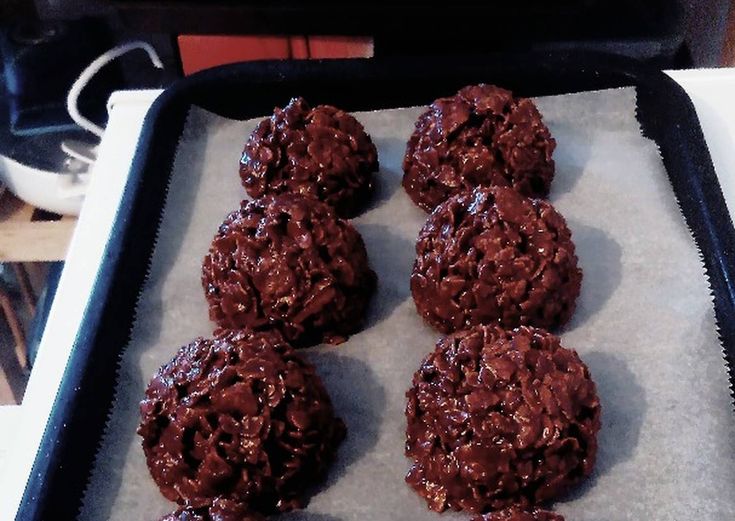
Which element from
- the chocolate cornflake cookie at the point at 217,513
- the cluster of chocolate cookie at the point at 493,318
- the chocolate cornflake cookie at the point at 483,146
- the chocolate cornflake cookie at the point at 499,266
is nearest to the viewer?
the chocolate cornflake cookie at the point at 217,513

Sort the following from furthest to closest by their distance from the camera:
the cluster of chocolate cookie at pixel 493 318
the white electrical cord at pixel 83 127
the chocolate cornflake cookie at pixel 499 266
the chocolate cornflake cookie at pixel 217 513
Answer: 1. the white electrical cord at pixel 83 127
2. the chocolate cornflake cookie at pixel 499 266
3. the cluster of chocolate cookie at pixel 493 318
4. the chocolate cornflake cookie at pixel 217 513

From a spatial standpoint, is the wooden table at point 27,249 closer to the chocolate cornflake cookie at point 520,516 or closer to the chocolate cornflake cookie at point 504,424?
the chocolate cornflake cookie at point 504,424

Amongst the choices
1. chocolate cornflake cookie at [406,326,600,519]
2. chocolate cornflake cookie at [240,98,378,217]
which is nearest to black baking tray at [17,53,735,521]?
chocolate cornflake cookie at [240,98,378,217]

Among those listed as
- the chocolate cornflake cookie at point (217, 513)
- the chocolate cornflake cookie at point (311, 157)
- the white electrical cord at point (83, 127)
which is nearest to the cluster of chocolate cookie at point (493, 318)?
the chocolate cornflake cookie at point (311, 157)

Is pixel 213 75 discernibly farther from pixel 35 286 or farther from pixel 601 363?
pixel 601 363

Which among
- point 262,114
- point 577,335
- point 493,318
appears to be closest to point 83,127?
point 262,114

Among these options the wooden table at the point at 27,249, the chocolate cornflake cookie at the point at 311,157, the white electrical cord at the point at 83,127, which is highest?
the chocolate cornflake cookie at the point at 311,157

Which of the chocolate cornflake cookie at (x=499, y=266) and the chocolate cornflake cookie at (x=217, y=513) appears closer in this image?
the chocolate cornflake cookie at (x=217, y=513)

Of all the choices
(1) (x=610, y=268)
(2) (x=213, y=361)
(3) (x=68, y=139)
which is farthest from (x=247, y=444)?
(3) (x=68, y=139)

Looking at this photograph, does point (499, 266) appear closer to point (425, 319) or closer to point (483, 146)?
point (425, 319)
